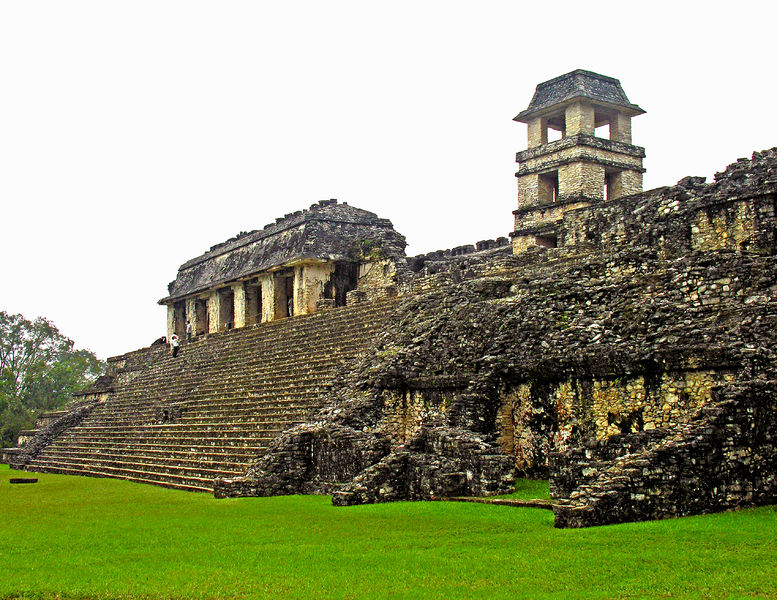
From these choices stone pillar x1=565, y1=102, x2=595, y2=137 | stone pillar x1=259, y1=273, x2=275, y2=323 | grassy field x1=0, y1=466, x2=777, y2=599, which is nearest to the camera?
grassy field x1=0, y1=466, x2=777, y2=599

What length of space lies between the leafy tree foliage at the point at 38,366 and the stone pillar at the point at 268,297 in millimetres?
18873

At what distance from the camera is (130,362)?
32.8 metres

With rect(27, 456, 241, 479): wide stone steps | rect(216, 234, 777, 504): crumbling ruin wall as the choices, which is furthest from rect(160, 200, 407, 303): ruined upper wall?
rect(216, 234, 777, 504): crumbling ruin wall

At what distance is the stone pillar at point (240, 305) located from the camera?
3123cm

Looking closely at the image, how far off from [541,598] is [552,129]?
27.5 m

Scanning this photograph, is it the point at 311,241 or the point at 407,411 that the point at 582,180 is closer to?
the point at 311,241

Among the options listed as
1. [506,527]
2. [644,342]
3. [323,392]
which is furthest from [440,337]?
[506,527]

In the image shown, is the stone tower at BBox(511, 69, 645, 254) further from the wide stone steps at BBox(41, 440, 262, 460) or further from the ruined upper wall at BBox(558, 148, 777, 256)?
the wide stone steps at BBox(41, 440, 262, 460)

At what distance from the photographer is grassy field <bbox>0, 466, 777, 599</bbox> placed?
20.9ft

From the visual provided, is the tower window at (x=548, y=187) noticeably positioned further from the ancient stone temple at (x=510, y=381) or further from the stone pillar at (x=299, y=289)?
the stone pillar at (x=299, y=289)

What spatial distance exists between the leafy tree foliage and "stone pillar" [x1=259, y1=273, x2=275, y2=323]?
18.9 meters

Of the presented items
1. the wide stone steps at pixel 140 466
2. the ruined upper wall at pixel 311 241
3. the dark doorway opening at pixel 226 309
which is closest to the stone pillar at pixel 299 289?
the ruined upper wall at pixel 311 241

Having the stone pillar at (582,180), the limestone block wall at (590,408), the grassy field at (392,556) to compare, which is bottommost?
the grassy field at (392,556)

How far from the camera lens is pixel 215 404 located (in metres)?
20.9
